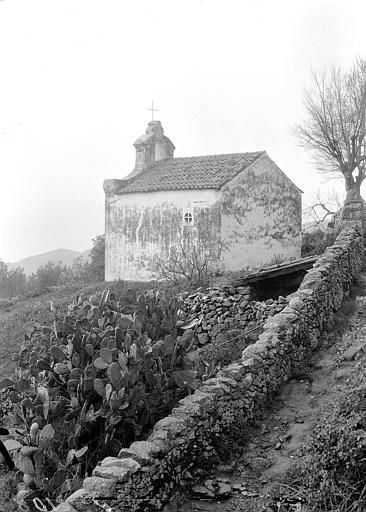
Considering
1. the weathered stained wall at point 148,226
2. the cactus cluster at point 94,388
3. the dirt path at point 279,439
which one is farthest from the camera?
the weathered stained wall at point 148,226

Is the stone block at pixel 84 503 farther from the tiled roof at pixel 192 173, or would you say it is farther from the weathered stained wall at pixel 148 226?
the tiled roof at pixel 192 173

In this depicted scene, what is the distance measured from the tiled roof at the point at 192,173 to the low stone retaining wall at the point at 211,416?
12.3 m

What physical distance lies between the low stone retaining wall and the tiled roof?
12.3 meters

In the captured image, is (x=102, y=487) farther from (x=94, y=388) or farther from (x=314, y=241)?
(x=314, y=241)

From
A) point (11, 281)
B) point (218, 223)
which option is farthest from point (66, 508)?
point (11, 281)

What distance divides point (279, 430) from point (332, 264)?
5333 mm

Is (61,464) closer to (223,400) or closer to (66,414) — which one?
(66,414)

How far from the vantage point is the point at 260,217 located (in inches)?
961

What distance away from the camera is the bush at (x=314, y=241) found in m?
23.1

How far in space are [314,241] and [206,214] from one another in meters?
5.99

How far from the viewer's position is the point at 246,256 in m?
23.8

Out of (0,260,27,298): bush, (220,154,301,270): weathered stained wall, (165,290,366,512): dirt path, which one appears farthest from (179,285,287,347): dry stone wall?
(0,260,27,298): bush

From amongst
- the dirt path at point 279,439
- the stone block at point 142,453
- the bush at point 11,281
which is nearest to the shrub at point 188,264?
the dirt path at point 279,439

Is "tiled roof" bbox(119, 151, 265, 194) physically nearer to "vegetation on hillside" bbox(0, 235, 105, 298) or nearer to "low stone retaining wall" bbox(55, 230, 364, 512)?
"vegetation on hillside" bbox(0, 235, 105, 298)
